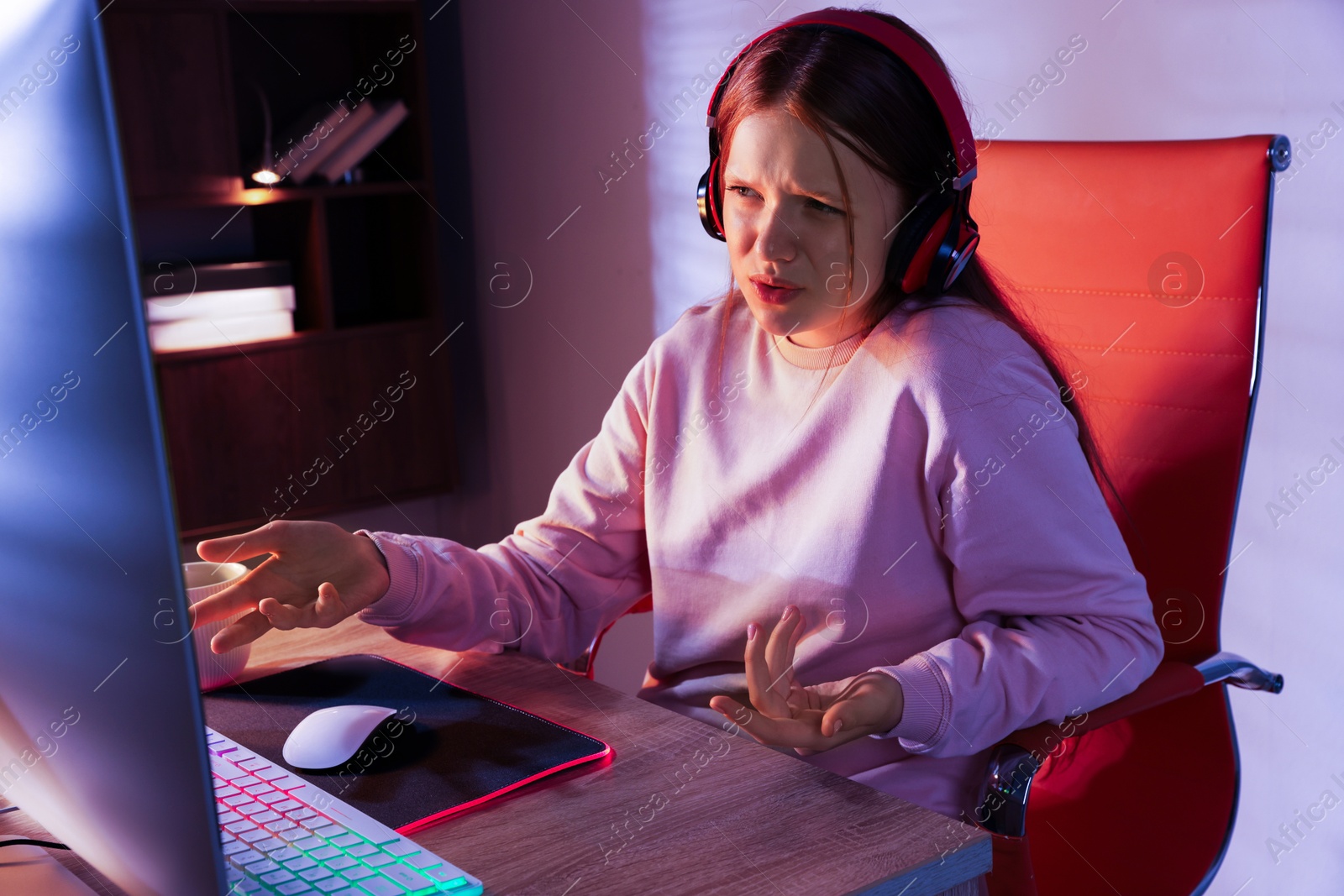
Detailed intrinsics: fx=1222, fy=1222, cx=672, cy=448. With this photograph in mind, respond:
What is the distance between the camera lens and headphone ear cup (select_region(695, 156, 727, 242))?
1.16 m

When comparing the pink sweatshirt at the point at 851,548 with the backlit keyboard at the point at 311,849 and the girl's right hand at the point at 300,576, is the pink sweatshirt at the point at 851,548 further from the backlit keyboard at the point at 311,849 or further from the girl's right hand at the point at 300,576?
the backlit keyboard at the point at 311,849

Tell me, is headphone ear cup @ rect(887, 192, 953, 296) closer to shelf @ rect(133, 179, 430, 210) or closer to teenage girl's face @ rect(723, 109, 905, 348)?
teenage girl's face @ rect(723, 109, 905, 348)

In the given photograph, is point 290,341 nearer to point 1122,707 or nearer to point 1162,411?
point 1162,411

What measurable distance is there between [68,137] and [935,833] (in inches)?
21.9

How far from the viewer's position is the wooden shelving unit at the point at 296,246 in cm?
243

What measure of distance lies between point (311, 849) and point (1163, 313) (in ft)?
2.85

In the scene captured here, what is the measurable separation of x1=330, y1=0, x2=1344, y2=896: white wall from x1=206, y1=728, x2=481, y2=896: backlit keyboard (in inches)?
47.1

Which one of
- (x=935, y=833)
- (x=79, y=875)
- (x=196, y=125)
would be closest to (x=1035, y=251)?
(x=935, y=833)

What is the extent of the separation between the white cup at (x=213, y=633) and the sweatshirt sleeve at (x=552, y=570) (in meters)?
0.11

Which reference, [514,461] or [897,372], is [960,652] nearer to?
[897,372]

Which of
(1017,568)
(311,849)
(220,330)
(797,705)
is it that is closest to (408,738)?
(311,849)

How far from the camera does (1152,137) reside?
59.7 inches

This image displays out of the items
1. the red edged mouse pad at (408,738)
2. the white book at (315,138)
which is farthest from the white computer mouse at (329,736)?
the white book at (315,138)

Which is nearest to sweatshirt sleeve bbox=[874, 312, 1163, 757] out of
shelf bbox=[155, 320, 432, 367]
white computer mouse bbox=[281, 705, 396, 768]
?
white computer mouse bbox=[281, 705, 396, 768]
